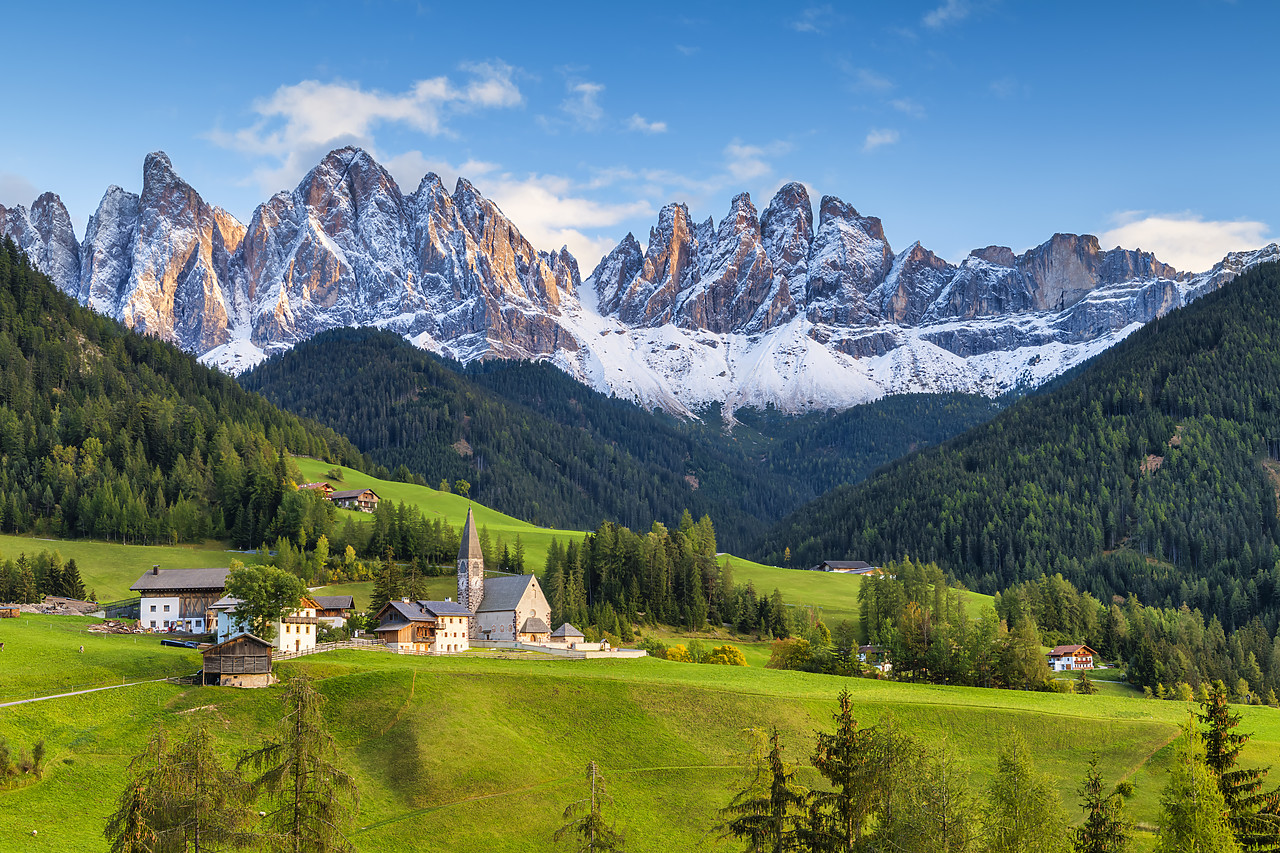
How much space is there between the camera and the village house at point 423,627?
9350cm

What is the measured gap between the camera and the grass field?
52719mm

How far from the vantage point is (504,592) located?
108 metres

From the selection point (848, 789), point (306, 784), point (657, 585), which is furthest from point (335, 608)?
point (848, 789)

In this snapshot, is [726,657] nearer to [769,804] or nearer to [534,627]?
[534,627]

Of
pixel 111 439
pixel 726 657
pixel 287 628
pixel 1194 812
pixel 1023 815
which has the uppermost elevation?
pixel 111 439

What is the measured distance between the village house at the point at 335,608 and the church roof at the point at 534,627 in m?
18.1

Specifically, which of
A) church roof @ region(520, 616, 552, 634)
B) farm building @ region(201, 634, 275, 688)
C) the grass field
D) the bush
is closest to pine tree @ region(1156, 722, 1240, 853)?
the grass field

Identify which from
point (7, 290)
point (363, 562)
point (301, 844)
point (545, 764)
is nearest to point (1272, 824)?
point (301, 844)

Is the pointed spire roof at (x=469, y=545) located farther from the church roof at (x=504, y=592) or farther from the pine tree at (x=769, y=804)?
the pine tree at (x=769, y=804)

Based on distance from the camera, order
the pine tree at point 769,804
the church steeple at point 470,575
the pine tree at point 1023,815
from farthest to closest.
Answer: the church steeple at point 470,575, the pine tree at point 1023,815, the pine tree at point 769,804

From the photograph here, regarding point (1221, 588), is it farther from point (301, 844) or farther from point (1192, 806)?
point (301, 844)

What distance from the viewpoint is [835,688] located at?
80.7 meters

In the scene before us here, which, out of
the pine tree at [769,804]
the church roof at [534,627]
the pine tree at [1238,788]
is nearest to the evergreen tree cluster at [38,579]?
the church roof at [534,627]

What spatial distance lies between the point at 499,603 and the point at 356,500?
7487 cm
